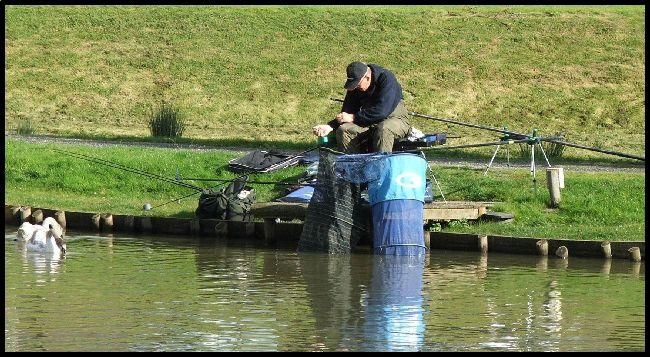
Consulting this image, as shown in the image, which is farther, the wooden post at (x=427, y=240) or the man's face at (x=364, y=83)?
the wooden post at (x=427, y=240)

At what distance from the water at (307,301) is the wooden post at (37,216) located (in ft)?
5.77

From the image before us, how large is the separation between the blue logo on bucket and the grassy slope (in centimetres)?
1509

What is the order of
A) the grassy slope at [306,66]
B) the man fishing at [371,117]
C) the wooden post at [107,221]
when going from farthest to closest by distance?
1. the grassy slope at [306,66]
2. the wooden post at [107,221]
3. the man fishing at [371,117]

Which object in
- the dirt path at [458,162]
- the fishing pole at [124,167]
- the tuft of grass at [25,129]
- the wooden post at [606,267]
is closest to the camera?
the wooden post at [606,267]

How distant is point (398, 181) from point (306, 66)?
24.6m

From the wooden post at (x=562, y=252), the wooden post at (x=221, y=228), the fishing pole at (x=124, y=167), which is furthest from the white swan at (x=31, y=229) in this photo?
the wooden post at (x=562, y=252)

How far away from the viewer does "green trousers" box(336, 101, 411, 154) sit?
1975 cm

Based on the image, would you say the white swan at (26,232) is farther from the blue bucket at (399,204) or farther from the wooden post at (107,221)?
the blue bucket at (399,204)

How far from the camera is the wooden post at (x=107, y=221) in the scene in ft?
73.9

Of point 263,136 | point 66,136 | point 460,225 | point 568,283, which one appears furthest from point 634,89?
point 568,283

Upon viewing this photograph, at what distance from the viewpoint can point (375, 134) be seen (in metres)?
19.8

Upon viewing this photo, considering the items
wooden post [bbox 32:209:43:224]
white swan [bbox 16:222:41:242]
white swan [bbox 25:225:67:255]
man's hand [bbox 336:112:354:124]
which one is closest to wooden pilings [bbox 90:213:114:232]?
wooden post [bbox 32:209:43:224]

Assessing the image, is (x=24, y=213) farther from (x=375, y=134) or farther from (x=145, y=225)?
(x=375, y=134)
